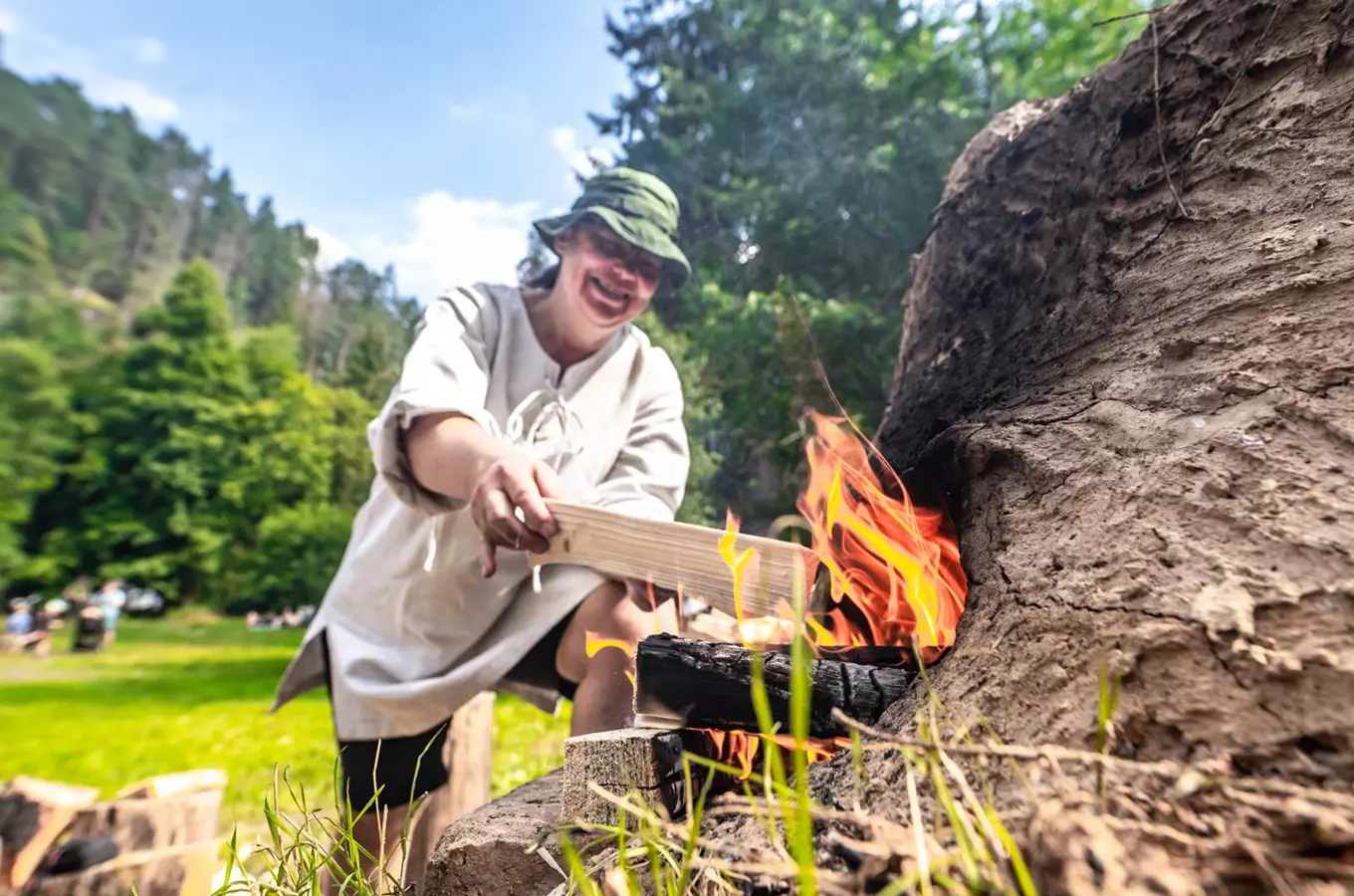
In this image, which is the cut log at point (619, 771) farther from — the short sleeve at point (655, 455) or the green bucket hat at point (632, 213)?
the green bucket hat at point (632, 213)

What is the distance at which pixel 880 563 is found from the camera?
128cm

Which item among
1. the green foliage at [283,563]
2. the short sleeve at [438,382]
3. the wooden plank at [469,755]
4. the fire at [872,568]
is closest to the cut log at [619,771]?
the fire at [872,568]

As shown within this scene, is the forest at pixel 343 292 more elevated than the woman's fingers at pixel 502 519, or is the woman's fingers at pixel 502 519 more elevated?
the forest at pixel 343 292

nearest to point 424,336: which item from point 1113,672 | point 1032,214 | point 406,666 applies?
point 406,666

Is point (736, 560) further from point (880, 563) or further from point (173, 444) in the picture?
point (173, 444)

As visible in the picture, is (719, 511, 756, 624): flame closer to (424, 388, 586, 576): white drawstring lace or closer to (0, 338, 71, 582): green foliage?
(424, 388, 586, 576): white drawstring lace

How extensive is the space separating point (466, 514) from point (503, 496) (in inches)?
21.7

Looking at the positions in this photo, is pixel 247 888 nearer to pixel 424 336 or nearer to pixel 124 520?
pixel 424 336

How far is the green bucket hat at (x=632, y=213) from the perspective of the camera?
2098mm

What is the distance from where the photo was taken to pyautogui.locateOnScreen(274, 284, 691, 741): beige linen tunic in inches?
71.1

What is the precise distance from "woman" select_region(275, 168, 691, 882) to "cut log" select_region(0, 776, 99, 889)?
39.7 inches

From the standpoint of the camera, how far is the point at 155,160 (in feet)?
190

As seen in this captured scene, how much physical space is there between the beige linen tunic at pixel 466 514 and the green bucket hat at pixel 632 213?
278 mm

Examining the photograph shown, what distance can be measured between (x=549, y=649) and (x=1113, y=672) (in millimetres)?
1499
